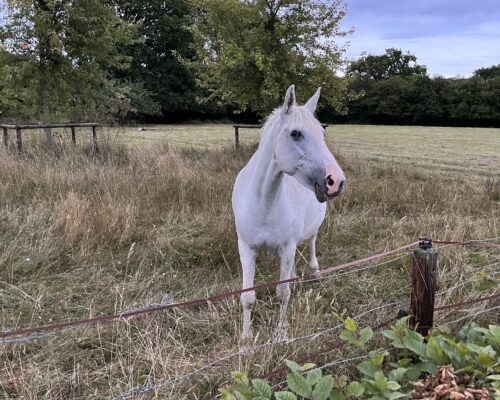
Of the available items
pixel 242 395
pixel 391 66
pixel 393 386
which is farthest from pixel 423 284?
pixel 391 66

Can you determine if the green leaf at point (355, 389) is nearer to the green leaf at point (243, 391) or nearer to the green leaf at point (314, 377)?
the green leaf at point (314, 377)

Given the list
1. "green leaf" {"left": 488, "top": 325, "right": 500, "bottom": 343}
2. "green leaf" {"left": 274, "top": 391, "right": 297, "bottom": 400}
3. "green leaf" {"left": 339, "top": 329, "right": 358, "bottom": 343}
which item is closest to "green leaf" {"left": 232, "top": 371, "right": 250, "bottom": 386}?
"green leaf" {"left": 274, "top": 391, "right": 297, "bottom": 400}

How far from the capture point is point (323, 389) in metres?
1.71

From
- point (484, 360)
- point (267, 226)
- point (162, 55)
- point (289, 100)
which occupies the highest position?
point (162, 55)

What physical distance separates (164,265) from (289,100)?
2.37 meters

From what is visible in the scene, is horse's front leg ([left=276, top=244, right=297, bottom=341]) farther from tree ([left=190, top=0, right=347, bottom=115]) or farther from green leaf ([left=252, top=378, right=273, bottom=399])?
tree ([left=190, top=0, right=347, bottom=115])

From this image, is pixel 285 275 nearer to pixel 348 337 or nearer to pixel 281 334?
pixel 281 334

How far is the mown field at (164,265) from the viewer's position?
8.58 feet

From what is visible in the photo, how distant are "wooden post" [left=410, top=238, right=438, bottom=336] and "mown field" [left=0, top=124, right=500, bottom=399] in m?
0.47

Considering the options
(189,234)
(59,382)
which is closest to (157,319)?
(59,382)

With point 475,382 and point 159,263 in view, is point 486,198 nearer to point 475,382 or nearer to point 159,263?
point 159,263

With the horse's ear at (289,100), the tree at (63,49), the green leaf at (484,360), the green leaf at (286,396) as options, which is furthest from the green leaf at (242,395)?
the tree at (63,49)

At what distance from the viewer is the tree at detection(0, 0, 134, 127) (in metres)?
10.2

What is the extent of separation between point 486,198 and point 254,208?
562cm
